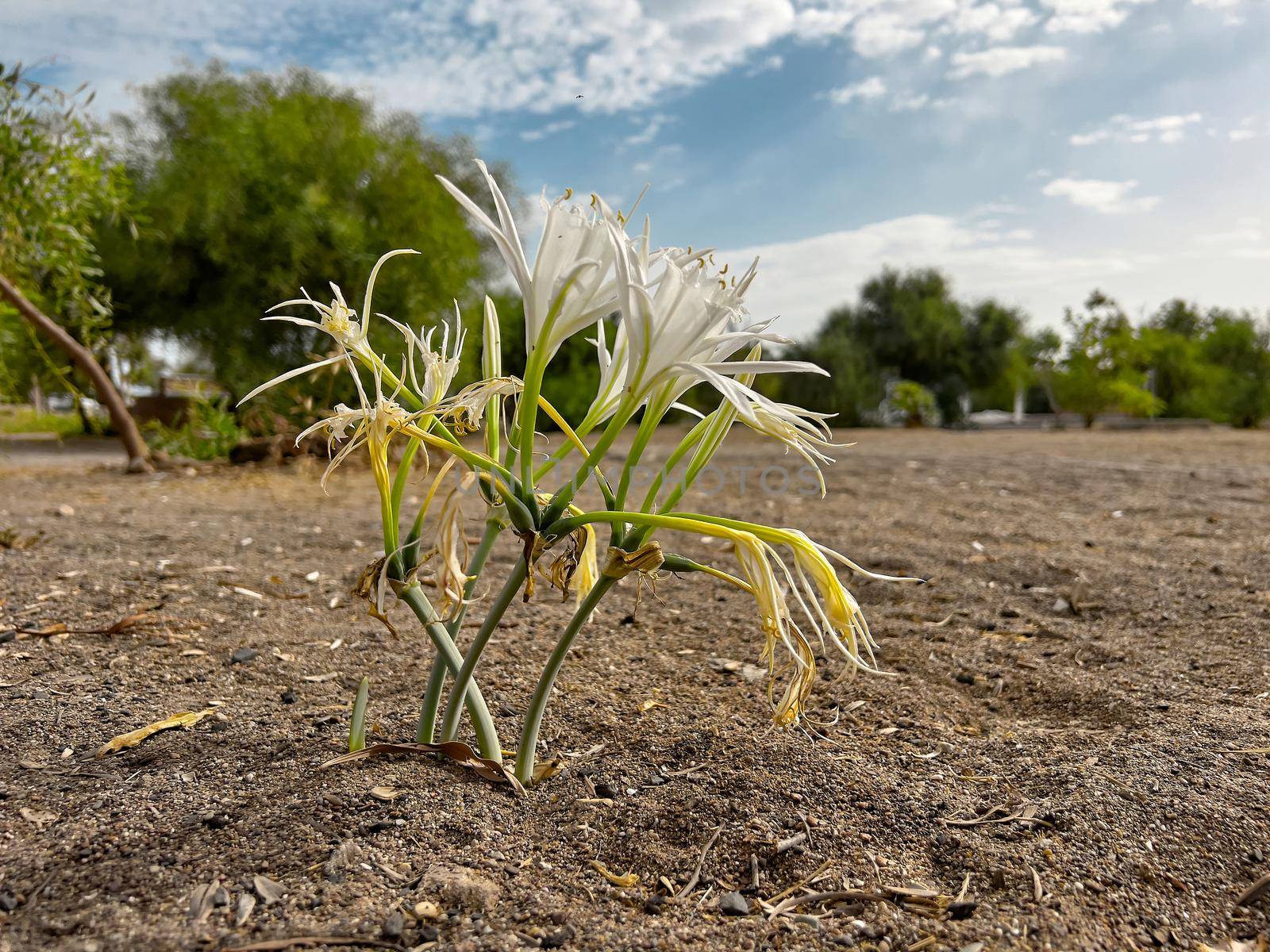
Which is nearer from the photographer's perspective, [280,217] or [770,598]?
[770,598]

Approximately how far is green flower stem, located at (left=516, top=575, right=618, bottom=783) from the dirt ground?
0.05 metres

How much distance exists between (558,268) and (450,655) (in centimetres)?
56

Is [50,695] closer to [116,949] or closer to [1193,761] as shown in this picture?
[116,949]

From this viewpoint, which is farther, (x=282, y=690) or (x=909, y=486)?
(x=909, y=486)

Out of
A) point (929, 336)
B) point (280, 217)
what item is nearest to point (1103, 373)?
point (929, 336)

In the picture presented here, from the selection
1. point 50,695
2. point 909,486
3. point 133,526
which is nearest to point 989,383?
point 909,486

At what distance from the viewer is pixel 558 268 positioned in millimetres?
1025

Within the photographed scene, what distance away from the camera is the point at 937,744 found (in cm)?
154

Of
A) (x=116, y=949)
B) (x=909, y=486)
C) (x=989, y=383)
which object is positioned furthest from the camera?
(x=989, y=383)

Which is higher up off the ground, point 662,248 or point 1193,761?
point 662,248

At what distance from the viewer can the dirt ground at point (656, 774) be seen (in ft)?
3.37

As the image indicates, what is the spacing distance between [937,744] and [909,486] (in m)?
3.47

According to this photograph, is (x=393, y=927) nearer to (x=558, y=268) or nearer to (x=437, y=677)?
(x=437, y=677)

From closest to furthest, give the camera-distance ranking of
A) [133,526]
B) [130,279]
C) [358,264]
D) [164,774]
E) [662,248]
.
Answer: [662,248] < [164,774] < [133,526] < [358,264] < [130,279]
